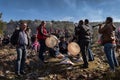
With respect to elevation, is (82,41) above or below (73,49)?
above

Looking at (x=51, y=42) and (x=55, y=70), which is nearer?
(x=55, y=70)

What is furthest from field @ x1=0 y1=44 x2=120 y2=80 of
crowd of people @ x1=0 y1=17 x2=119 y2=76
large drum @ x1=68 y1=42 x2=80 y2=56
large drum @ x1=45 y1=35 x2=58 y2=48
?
large drum @ x1=68 y1=42 x2=80 y2=56

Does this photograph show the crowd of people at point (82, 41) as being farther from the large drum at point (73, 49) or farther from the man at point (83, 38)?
the large drum at point (73, 49)

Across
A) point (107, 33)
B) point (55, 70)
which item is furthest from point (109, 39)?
point (55, 70)

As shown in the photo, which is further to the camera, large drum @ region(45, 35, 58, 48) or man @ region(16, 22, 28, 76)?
large drum @ region(45, 35, 58, 48)

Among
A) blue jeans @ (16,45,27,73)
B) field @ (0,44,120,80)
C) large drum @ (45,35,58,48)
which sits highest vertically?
large drum @ (45,35,58,48)

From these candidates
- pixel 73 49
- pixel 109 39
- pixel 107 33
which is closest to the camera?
pixel 109 39

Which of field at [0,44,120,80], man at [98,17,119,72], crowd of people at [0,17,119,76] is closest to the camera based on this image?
man at [98,17,119,72]

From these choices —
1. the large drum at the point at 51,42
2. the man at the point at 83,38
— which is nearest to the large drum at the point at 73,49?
the large drum at the point at 51,42

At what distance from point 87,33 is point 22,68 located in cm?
328

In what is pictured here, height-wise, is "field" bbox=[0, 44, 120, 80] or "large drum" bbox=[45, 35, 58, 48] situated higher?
"large drum" bbox=[45, 35, 58, 48]

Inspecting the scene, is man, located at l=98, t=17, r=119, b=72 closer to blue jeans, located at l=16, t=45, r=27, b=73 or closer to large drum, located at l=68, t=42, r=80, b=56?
large drum, located at l=68, t=42, r=80, b=56

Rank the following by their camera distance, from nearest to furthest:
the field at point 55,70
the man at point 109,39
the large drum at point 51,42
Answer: the man at point 109,39 → the field at point 55,70 → the large drum at point 51,42

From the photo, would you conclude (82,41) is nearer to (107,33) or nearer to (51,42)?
(107,33)
